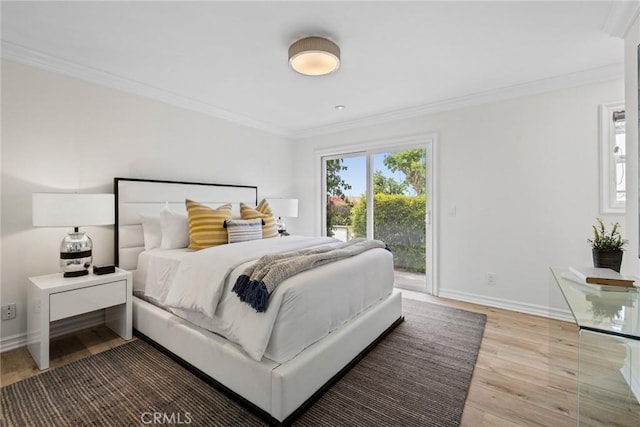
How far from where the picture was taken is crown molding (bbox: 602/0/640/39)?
5.88 feet

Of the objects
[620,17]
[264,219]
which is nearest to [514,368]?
[620,17]

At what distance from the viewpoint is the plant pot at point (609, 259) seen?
6.80 feet

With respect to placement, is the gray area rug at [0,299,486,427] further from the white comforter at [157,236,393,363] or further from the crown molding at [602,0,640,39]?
the crown molding at [602,0,640,39]

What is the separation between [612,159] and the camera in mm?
2670

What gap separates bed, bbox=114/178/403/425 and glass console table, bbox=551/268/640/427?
1.23 meters

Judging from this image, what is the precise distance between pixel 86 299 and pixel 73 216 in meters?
0.65

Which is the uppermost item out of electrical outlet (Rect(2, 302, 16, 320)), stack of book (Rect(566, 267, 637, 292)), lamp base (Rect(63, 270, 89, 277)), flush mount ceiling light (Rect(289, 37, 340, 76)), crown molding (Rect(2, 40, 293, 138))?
crown molding (Rect(2, 40, 293, 138))

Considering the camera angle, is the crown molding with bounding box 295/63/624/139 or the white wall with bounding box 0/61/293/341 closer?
the white wall with bounding box 0/61/293/341

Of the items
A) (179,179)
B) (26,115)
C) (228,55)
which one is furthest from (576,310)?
(26,115)

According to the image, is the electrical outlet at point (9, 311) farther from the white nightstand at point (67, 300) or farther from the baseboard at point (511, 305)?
the baseboard at point (511, 305)

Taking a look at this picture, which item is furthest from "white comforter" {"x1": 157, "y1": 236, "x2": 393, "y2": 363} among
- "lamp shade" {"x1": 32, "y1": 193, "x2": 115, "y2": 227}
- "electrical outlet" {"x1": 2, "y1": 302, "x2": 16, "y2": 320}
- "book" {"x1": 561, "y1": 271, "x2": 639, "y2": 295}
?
"book" {"x1": 561, "y1": 271, "x2": 639, "y2": 295}

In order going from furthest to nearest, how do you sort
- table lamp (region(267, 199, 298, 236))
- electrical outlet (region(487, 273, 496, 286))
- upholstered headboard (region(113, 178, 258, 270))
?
table lamp (region(267, 199, 298, 236)), electrical outlet (region(487, 273, 496, 286)), upholstered headboard (region(113, 178, 258, 270))

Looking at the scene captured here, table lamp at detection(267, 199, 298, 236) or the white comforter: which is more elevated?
table lamp at detection(267, 199, 298, 236)

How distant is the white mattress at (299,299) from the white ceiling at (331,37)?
1.72 meters
